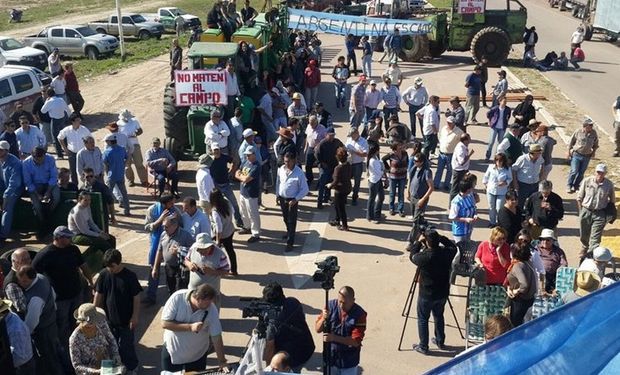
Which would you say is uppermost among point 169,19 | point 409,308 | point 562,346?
point 562,346

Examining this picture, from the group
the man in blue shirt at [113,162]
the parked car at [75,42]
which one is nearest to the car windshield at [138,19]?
the parked car at [75,42]

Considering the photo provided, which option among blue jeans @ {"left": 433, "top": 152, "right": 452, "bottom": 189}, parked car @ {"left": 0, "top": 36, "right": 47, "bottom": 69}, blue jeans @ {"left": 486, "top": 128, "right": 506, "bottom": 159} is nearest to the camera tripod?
blue jeans @ {"left": 433, "top": 152, "right": 452, "bottom": 189}

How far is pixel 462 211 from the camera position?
10.2 metres

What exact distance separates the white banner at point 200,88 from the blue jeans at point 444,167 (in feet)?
13.3

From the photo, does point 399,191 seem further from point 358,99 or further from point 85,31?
point 85,31

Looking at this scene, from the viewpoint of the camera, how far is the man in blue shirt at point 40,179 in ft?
37.0

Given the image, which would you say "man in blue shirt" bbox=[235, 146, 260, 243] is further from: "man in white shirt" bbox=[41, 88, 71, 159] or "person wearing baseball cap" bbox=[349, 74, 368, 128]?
"man in white shirt" bbox=[41, 88, 71, 159]

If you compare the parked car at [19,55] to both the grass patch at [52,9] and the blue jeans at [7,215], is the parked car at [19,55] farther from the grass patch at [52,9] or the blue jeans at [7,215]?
the blue jeans at [7,215]

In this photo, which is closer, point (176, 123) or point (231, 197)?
point (231, 197)

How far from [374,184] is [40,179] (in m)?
5.15

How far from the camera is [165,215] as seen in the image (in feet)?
30.8

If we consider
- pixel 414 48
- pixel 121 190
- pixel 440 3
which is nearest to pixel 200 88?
pixel 121 190

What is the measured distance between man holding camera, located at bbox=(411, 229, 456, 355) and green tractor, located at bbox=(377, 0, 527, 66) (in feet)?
61.4

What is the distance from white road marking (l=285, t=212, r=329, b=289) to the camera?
10.5 meters
